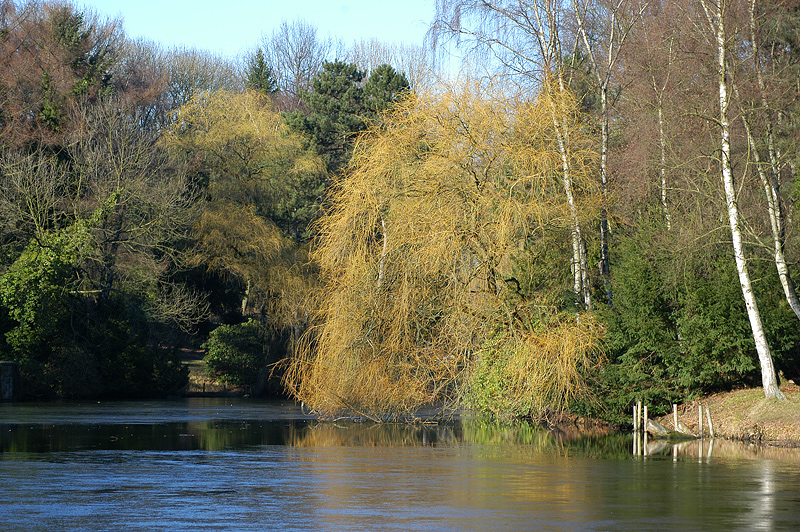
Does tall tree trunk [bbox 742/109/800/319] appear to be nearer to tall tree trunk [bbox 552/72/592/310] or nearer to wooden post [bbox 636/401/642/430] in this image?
wooden post [bbox 636/401/642/430]

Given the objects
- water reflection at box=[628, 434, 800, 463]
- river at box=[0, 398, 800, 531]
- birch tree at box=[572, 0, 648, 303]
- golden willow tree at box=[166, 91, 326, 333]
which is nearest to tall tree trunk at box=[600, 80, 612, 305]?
birch tree at box=[572, 0, 648, 303]

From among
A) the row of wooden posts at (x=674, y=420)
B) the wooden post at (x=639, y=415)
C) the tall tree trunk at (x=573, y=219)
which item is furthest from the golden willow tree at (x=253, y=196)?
the row of wooden posts at (x=674, y=420)

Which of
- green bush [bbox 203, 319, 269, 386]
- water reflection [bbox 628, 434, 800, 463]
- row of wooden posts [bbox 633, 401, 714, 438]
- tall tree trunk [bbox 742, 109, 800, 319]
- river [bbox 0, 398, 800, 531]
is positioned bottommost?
river [bbox 0, 398, 800, 531]

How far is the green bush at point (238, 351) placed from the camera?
51094 mm

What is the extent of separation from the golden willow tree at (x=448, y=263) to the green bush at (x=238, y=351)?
20798 mm

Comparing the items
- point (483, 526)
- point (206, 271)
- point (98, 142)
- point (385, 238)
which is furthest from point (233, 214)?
point (483, 526)

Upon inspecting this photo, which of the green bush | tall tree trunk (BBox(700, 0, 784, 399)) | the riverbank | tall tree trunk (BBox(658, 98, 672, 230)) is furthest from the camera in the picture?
the green bush

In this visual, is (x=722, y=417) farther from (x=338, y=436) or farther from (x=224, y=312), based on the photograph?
(x=224, y=312)

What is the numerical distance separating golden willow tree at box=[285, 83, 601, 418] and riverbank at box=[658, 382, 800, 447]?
3699 mm

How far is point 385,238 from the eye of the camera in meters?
30.0

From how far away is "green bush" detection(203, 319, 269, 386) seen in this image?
51094 mm

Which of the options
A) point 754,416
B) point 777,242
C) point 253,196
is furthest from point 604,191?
point 253,196

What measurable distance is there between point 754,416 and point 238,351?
30625 millimetres

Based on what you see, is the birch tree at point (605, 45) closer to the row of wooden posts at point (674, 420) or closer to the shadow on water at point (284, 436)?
the row of wooden posts at point (674, 420)
